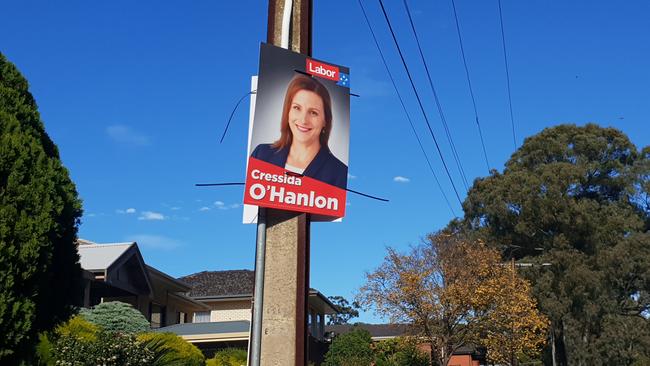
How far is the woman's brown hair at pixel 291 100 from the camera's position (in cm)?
738

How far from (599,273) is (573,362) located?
20.1ft

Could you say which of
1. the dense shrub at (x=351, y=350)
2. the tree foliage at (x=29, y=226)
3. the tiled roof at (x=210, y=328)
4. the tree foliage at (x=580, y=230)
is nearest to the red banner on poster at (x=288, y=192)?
the tree foliage at (x=29, y=226)

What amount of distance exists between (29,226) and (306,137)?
283cm

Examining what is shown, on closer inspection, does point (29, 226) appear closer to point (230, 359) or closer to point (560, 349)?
point (230, 359)

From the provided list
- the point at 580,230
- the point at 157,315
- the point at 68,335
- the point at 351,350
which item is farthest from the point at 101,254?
the point at 580,230

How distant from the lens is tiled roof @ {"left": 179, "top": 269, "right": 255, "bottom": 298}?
42.2m

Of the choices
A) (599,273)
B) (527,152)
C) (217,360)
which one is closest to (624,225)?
(599,273)

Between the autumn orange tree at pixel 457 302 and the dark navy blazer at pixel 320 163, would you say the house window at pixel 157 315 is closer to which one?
the autumn orange tree at pixel 457 302

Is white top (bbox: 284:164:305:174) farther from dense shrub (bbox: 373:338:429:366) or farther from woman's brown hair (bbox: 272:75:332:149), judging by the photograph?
dense shrub (bbox: 373:338:429:366)

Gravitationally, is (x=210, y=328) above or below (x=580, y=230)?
below

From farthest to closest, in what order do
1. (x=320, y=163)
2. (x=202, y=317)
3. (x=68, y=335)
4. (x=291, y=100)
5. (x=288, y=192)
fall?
(x=202, y=317)
(x=68, y=335)
(x=320, y=163)
(x=291, y=100)
(x=288, y=192)

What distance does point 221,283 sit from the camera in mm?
44656

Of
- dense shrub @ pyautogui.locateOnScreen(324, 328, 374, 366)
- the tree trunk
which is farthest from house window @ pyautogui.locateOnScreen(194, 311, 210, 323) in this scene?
the tree trunk

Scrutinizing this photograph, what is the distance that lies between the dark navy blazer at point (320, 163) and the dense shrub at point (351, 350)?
3017 centimetres
